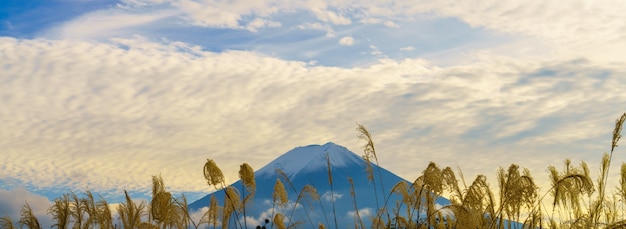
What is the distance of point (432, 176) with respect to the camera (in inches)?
244

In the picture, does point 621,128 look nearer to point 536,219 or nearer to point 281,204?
point 536,219

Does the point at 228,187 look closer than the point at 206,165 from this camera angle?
No

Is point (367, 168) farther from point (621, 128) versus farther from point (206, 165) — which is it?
point (621, 128)

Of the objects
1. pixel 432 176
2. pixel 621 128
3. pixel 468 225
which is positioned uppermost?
pixel 621 128

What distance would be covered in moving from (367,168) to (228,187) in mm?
1566

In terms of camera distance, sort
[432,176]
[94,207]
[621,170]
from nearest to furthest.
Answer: [432,176] < [94,207] < [621,170]

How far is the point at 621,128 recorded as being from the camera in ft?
26.3

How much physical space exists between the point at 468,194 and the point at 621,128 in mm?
2679

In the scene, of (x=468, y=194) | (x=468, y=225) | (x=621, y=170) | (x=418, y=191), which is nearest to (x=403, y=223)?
(x=418, y=191)

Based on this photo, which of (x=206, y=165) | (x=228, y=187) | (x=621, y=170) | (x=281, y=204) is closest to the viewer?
(x=206, y=165)

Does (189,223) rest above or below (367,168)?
below

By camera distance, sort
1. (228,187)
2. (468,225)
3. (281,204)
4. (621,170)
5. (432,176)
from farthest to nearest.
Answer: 1. (621,170)
2. (281,204)
3. (228,187)
4. (432,176)
5. (468,225)

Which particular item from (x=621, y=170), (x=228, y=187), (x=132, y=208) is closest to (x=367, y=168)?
(x=228, y=187)

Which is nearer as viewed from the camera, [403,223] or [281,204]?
[403,223]
